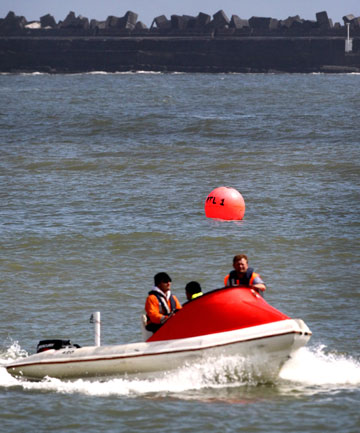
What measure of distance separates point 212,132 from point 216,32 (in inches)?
4723

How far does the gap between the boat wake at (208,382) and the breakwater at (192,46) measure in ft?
463

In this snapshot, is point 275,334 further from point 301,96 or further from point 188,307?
point 301,96

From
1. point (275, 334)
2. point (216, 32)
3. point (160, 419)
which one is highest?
point (216, 32)

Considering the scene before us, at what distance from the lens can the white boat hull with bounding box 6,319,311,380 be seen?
1124 centimetres

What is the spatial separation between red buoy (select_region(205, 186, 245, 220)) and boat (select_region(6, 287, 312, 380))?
35.9 feet

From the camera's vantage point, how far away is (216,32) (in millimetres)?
162625

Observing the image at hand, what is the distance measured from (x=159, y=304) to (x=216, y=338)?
860mm

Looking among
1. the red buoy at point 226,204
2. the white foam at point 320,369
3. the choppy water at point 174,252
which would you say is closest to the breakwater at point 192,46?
the choppy water at point 174,252

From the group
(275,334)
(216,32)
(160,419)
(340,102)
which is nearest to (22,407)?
(160,419)

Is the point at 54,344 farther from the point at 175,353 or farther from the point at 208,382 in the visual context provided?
the point at 208,382

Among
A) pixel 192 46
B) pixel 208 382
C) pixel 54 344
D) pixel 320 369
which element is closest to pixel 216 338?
pixel 208 382

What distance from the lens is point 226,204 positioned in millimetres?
22359

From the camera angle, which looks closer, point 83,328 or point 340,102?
point 83,328

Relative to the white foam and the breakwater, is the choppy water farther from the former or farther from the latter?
the breakwater
